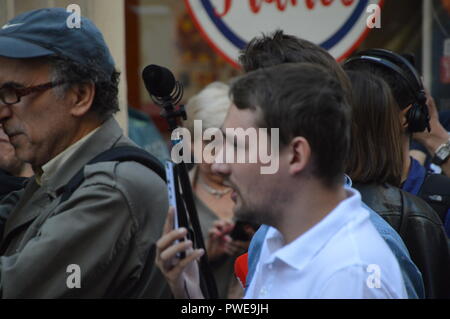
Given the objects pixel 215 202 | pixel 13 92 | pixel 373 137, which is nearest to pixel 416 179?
pixel 373 137

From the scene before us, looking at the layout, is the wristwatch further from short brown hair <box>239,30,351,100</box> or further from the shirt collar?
the shirt collar

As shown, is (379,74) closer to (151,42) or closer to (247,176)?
(247,176)

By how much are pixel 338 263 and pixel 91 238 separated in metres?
0.79

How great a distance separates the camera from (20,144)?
2441 mm

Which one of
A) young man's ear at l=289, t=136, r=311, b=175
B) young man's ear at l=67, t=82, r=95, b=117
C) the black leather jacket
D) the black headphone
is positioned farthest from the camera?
the black headphone

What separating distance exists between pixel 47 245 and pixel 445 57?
4140 mm

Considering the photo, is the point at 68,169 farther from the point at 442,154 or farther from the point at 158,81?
the point at 442,154

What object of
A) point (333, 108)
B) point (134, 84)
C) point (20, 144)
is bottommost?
point (134, 84)

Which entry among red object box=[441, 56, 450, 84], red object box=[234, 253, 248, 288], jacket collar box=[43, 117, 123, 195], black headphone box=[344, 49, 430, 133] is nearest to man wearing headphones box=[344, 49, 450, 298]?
black headphone box=[344, 49, 430, 133]

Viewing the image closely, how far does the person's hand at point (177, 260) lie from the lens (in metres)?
1.80

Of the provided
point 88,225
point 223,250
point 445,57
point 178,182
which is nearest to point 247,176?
point 178,182

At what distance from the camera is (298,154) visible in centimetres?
174

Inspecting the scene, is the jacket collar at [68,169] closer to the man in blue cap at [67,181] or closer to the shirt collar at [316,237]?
the man in blue cap at [67,181]

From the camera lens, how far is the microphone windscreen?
6.66 feet
